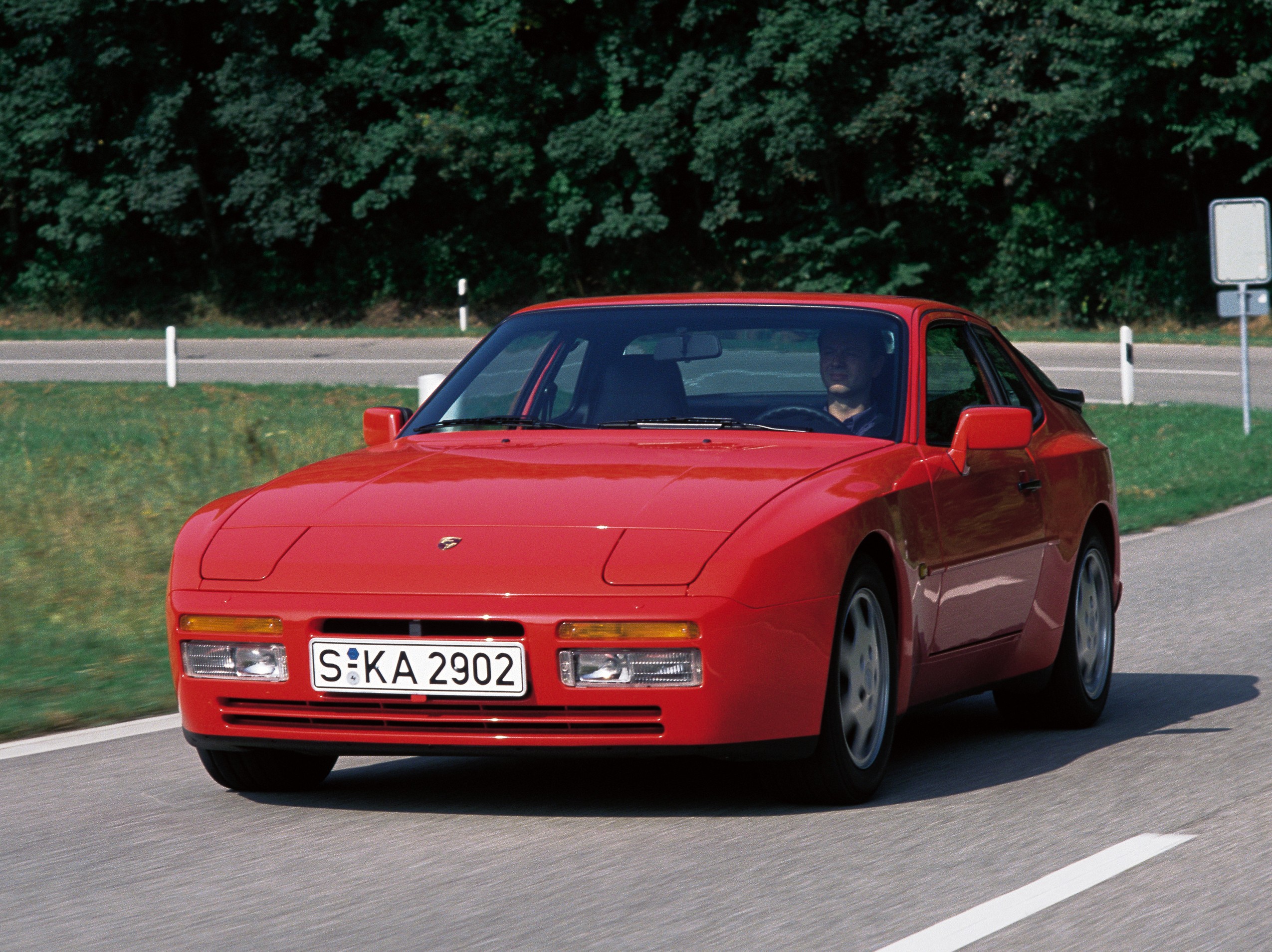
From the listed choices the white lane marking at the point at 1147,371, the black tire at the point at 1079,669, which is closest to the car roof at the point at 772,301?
the black tire at the point at 1079,669

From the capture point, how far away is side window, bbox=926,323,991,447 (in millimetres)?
6348

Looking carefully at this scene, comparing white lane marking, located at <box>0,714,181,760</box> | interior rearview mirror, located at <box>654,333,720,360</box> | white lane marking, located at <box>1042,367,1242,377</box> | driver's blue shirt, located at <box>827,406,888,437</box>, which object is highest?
interior rearview mirror, located at <box>654,333,720,360</box>

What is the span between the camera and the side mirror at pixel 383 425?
646cm

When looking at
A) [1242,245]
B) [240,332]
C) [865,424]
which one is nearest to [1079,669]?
[865,424]

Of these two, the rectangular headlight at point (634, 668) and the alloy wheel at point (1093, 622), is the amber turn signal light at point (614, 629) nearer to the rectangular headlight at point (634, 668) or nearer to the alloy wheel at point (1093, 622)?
the rectangular headlight at point (634, 668)

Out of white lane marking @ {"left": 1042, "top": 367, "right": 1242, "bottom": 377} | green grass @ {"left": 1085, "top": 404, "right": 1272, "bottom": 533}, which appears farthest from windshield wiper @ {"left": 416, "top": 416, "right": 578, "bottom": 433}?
white lane marking @ {"left": 1042, "top": 367, "right": 1242, "bottom": 377}

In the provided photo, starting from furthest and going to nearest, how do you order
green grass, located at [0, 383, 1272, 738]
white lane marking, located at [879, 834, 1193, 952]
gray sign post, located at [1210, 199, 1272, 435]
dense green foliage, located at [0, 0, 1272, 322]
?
1. dense green foliage, located at [0, 0, 1272, 322]
2. gray sign post, located at [1210, 199, 1272, 435]
3. green grass, located at [0, 383, 1272, 738]
4. white lane marking, located at [879, 834, 1193, 952]

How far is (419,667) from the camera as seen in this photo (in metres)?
4.91

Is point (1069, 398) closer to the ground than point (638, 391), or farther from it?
closer to the ground

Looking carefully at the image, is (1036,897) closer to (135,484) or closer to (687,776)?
(687,776)

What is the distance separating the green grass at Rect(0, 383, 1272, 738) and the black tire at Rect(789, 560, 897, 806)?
3.00 m

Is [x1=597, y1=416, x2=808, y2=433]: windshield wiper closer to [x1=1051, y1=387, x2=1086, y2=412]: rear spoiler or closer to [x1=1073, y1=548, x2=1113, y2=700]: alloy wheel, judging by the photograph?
[x1=1073, y1=548, x2=1113, y2=700]: alloy wheel

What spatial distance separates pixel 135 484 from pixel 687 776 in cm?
1026

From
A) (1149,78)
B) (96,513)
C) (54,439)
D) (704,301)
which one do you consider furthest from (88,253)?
(704,301)
